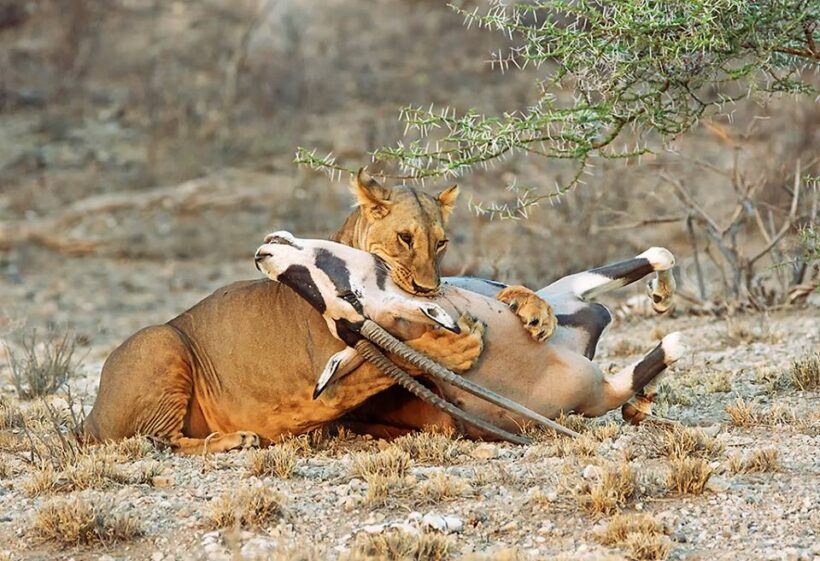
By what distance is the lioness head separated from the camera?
225 inches

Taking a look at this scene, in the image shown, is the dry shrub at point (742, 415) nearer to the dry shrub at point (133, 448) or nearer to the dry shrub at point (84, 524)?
Result: the dry shrub at point (133, 448)

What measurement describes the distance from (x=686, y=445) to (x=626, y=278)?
112 cm

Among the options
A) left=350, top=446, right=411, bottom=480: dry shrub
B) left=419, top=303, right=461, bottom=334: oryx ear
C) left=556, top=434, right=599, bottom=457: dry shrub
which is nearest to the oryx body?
left=419, top=303, right=461, bottom=334: oryx ear

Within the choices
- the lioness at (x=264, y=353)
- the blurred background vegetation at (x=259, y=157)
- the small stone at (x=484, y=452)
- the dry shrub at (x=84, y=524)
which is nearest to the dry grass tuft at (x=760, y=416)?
the lioness at (x=264, y=353)

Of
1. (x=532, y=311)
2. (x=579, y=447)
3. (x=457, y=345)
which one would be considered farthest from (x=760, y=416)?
(x=457, y=345)

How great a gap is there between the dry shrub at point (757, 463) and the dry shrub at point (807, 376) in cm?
166

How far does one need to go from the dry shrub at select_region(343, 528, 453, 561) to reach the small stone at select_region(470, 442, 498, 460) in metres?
1.09

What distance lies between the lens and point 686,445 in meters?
5.54

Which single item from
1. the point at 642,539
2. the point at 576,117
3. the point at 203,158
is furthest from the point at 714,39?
the point at 203,158

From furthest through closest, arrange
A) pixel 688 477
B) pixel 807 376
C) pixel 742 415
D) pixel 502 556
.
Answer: pixel 807 376, pixel 742 415, pixel 688 477, pixel 502 556

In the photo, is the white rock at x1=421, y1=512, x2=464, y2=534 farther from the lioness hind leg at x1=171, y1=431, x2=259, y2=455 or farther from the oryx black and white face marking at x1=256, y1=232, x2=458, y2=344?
the lioness hind leg at x1=171, y1=431, x2=259, y2=455

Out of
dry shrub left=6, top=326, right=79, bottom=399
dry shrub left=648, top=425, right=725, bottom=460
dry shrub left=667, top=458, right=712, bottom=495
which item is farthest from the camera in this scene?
dry shrub left=6, top=326, right=79, bottom=399

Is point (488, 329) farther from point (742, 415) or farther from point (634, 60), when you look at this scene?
point (634, 60)

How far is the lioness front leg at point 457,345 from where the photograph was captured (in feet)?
18.8
